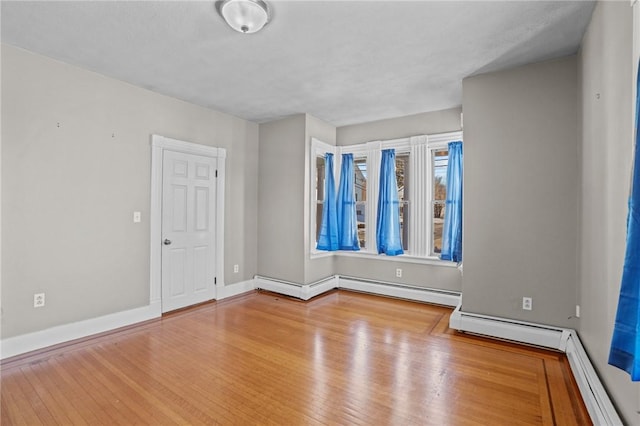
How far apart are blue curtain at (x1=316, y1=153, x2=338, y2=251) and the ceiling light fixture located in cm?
290

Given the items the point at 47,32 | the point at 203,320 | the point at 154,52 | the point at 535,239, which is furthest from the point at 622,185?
the point at 47,32

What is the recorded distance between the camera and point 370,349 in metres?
3.00

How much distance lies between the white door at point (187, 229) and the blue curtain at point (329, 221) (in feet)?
5.53

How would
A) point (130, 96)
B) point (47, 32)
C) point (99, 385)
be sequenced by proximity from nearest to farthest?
point (99, 385), point (47, 32), point (130, 96)

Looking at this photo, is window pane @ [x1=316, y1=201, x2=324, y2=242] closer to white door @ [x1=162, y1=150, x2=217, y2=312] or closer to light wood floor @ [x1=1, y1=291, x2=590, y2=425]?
white door @ [x1=162, y1=150, x2=217, y2=312]

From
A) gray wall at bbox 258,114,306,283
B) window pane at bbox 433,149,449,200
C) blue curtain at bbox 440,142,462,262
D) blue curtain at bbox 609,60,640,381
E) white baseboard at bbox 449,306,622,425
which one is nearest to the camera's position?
blue curtain at bbox 609,60,640,381

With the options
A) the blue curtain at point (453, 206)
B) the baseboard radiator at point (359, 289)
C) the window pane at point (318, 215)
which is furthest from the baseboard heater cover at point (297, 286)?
the blue curtain at point (453, 206)

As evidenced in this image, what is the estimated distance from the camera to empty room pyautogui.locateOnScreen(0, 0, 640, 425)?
2.10 metres

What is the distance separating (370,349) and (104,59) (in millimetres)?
3798

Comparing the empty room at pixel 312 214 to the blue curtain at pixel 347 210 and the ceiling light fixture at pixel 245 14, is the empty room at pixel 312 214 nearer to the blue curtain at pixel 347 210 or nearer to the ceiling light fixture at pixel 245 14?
the ceiling light fixture at pixel 245 14

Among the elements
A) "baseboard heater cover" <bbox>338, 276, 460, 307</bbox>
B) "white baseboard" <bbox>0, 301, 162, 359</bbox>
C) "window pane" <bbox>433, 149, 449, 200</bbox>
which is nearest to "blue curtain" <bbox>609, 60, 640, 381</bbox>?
"baseboard heater cover" <bbox>338, 276, 460, 307</bbox>

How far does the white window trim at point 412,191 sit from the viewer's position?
4.54 meters

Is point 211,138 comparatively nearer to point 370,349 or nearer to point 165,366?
point 165,366

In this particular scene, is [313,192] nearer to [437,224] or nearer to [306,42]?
[437,224]
